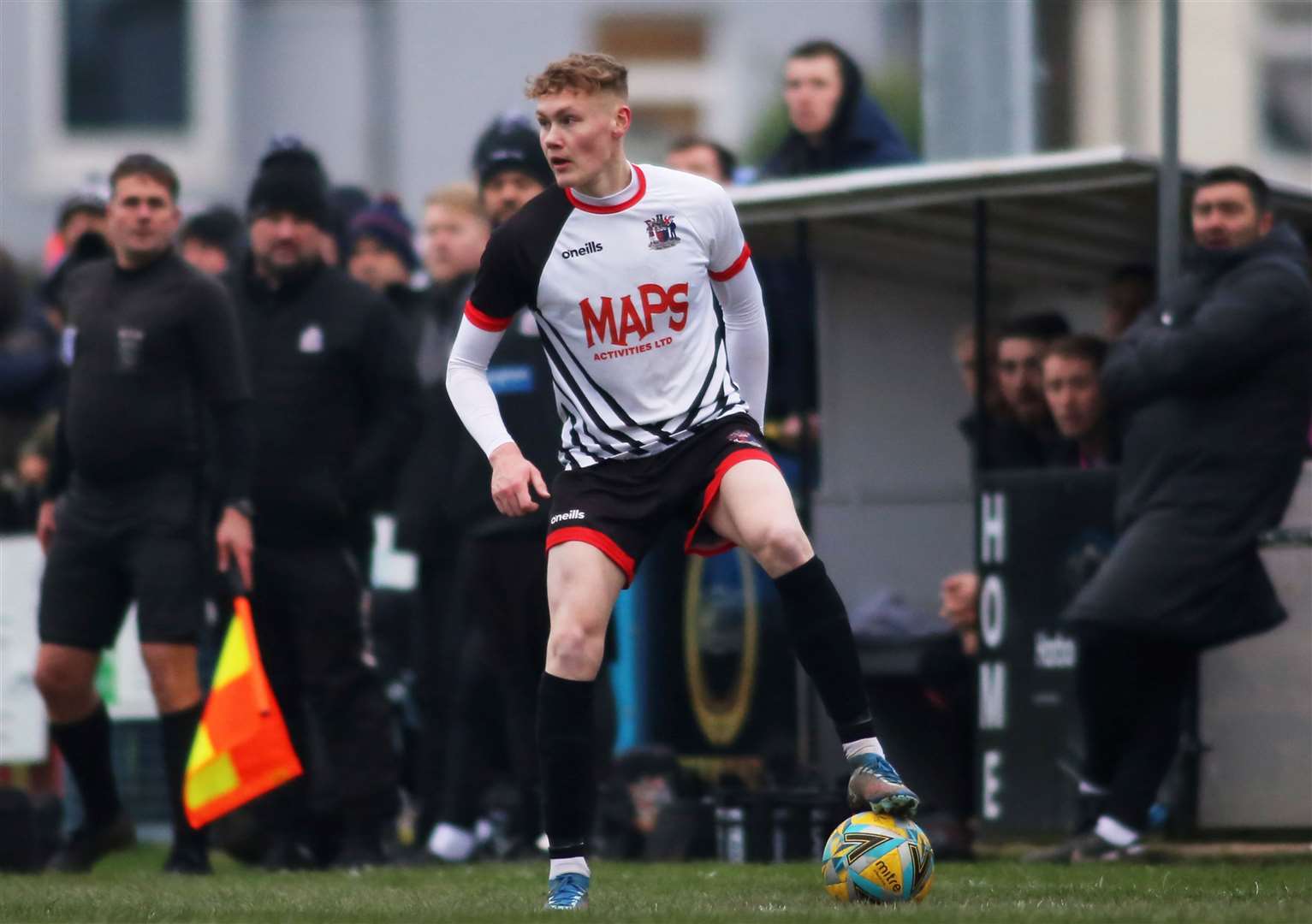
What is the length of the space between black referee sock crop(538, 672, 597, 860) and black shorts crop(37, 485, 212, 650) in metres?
2.52

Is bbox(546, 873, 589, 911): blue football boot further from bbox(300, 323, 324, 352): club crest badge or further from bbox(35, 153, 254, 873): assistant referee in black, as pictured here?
bbox(300, 323, 324, 352): club crest badge

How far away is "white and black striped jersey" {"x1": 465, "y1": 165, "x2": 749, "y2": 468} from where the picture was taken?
7.61 m

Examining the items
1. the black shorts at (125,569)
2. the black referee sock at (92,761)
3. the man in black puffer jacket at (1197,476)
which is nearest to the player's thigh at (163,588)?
the black shorts at (125,569)

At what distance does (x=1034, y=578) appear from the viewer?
408 inches

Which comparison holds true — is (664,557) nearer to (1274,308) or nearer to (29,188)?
(1274,308)

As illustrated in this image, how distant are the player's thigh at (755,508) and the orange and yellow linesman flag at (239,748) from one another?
104 inches

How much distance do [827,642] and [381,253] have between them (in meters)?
5.42

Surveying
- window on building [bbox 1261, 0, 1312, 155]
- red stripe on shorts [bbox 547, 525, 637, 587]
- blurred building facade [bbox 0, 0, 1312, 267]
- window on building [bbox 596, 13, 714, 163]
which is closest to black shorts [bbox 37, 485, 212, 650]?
red stripe on shorts [bbox 547, 525, 637, 587]

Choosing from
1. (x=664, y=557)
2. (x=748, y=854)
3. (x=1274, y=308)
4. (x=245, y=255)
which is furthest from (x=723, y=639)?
(x=1274, y=308)

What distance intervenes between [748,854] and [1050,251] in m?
3.13

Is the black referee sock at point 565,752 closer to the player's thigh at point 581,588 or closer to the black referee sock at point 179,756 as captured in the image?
the player's thigh at point 581,588

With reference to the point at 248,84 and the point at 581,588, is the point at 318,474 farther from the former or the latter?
the point at 248,84

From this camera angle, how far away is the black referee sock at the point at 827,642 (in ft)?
24.9

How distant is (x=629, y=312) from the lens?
761 cm
